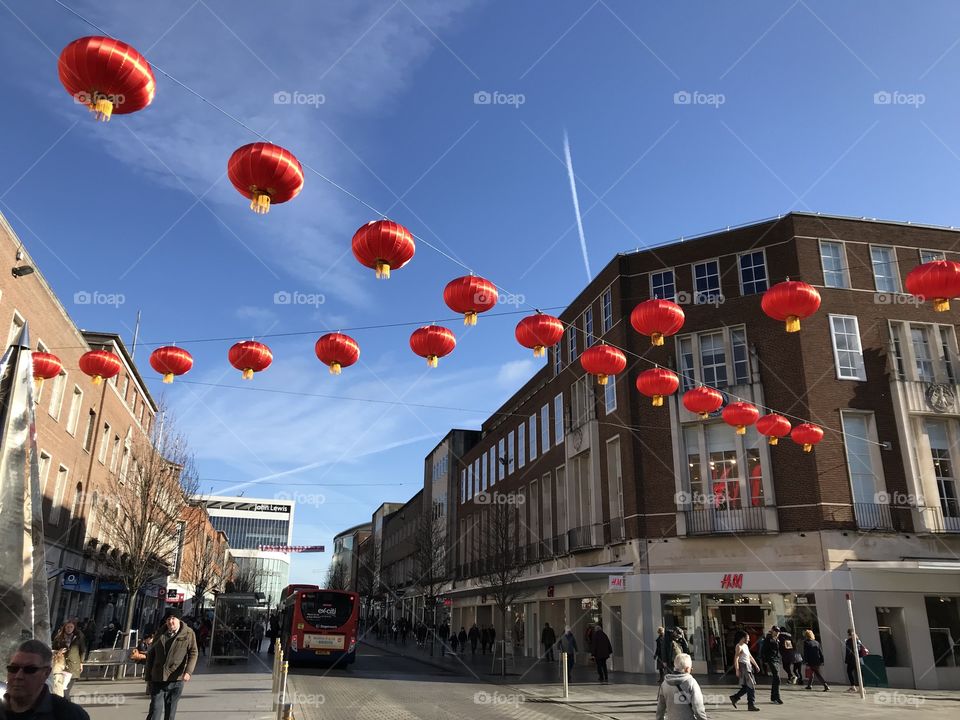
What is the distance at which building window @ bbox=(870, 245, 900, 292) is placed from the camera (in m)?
27.2

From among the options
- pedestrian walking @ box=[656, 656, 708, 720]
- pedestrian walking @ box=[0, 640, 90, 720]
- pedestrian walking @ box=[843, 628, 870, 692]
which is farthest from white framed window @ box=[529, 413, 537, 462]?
pedestrian walking @ box=[0, 640, 90, 720]

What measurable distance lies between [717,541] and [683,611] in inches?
114

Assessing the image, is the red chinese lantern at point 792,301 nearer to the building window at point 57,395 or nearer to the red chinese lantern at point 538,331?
the red chinese lantern at point 538,331

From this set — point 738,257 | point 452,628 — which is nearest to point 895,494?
point 738,257

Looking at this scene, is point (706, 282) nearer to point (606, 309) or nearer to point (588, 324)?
point (606, 309)

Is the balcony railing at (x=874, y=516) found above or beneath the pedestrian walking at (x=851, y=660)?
above

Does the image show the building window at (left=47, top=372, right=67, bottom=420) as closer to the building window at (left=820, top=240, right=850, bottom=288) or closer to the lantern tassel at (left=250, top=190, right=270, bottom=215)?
the lantern tassel at (left=250, top=190, right=270, bottom=215)

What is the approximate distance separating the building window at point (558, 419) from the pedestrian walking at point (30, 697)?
34053 millimetres

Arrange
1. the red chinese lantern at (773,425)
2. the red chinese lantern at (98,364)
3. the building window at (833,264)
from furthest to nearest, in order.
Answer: the building window at (833,264) < the red chinese lantern at (773,425) < the red chinese lantern at (98,364)

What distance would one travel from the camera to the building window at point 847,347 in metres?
26.0

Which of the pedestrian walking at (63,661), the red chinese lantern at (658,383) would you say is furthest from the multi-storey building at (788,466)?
the pedestrian walking at (63,661)

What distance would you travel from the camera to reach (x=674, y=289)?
96.5 feet

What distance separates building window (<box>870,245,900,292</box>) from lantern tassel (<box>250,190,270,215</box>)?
26435mm

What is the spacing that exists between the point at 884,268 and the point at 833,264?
6.90 feet
